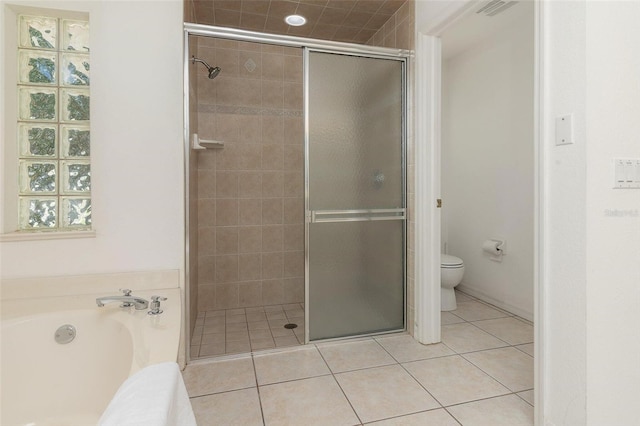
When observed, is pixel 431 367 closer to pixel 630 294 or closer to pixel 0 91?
A: pixel 630 294

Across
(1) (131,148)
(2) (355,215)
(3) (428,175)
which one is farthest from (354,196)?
(1) (131,148)

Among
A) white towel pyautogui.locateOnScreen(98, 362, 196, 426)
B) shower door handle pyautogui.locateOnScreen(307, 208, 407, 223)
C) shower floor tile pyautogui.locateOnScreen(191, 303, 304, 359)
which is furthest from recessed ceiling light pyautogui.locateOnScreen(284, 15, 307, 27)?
white towel pyautogui.locateOnScreen(98, 362, 196, 426)

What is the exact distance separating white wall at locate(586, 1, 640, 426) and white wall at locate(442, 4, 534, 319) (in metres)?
1.51

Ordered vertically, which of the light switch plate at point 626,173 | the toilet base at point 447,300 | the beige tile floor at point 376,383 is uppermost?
the light switch plate at point 626,173

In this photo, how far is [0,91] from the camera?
179cm

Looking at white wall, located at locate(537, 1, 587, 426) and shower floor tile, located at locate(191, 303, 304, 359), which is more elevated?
white wall, located at locate(537, 1, 587, 426)

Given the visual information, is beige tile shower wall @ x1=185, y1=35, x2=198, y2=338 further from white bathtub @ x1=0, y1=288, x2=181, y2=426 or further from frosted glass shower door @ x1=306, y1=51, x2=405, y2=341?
frosted glass shower door @ x1=306, y1=51, x2=405, y2=341

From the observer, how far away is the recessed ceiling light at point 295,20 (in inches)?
111

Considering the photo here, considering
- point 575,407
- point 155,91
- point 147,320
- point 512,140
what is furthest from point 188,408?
point 512,140

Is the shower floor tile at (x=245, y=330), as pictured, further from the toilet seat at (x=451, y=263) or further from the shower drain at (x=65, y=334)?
the toilet seat at (x=451, y=263)

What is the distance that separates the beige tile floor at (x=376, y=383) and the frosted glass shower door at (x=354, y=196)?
239mm

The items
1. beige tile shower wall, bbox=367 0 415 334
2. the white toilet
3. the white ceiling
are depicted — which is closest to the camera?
beige tile shower wall, bbox=367 0 415 334

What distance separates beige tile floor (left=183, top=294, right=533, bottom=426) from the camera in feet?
5.41

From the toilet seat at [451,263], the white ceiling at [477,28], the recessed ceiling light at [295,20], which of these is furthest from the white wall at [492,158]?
the recessed ceiling light at [295,20]
